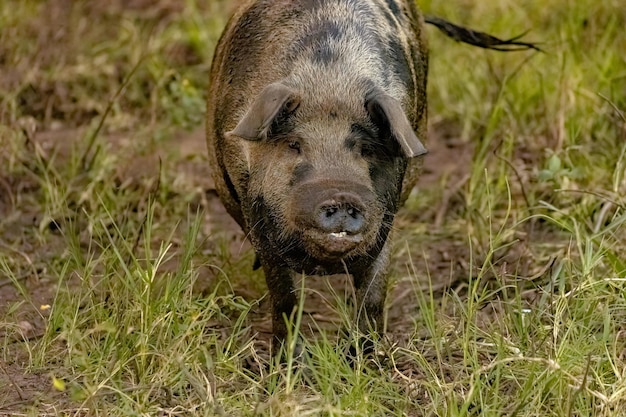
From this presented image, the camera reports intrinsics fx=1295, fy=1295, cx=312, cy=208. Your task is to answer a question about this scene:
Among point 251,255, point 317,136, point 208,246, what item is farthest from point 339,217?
point 208,246

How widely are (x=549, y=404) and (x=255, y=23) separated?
1.94 metres

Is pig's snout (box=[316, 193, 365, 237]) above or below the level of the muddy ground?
above

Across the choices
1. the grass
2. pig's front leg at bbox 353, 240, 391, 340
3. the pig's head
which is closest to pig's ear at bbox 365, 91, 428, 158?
the pig's head

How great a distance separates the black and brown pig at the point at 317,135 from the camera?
442 cm

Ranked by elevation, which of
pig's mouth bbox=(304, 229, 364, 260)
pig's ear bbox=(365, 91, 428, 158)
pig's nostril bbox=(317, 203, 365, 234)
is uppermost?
pig's ear bbox=(365, 91, 428, 158)

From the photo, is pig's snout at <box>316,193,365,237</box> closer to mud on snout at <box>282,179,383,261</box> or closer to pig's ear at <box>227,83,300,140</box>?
mud on snout at <box>282,179,383,261</box>

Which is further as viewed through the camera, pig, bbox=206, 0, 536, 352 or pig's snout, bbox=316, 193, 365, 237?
pig, bbox=206, 0, 536, 352

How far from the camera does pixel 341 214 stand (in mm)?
4234

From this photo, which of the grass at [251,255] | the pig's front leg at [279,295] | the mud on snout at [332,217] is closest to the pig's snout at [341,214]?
the mud on snout at [332,217]

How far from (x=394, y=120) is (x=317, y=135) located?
0.28m

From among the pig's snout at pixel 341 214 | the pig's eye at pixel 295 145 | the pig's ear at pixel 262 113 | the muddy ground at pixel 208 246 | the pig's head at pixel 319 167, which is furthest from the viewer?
the muddy ground at pixel 208 246

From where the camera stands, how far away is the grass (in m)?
4.41

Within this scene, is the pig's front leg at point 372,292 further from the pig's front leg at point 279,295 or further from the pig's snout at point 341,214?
the pig's snout at point 341,214

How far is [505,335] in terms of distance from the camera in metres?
4.75
